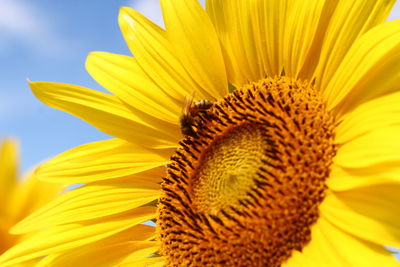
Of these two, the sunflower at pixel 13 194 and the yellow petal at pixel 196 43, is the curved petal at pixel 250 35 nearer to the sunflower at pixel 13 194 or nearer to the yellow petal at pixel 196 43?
the yellow petal at pixel 196 43

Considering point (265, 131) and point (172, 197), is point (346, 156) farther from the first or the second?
point (172, 197)

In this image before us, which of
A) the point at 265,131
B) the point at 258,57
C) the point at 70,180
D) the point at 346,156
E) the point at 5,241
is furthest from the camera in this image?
the point at 5,241

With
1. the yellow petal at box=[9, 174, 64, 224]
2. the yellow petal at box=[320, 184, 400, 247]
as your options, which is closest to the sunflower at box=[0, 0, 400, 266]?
the yellow petal at box=[320, 184, 400, 247]

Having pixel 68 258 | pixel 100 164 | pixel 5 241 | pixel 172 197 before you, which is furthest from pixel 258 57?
pixel 5 241

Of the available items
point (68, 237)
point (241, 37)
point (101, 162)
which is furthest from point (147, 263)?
point (241, 37)

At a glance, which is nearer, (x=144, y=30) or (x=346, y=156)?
(x=346, y=156)

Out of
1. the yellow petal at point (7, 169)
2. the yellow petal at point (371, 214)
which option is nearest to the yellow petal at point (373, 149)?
the yellow petal at point (371, 214)

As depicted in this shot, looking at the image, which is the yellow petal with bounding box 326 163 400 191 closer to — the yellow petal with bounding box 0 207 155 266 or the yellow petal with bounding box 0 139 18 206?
the yellow petal with bounding box 0 207 155 266
